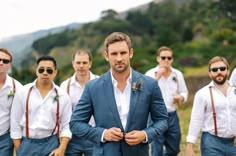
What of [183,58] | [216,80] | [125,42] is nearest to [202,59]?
[183,58]

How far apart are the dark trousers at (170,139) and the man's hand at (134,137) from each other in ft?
12.6

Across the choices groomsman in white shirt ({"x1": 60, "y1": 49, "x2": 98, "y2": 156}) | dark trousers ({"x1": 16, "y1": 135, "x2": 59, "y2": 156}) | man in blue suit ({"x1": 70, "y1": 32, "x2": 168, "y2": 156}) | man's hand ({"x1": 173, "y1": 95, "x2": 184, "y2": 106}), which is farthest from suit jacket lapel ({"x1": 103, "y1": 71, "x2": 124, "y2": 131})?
man's hand ({"x1": 173, "y1": 95, "x2": 184, "y2": 106})

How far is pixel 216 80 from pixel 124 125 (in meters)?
2.02

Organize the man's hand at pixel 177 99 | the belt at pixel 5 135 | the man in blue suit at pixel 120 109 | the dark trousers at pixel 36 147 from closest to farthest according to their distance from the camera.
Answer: the man in blue suit at pixel 120 109
the dark trousers at pixel 36 147
the belt at pixel 5 135
the man's hand at pixel 177 99

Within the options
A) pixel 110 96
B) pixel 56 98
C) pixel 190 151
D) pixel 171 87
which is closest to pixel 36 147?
pixel 56 98

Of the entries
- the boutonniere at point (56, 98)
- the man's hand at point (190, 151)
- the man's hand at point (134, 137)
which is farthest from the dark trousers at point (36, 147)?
the man's hand at point (190, 151)

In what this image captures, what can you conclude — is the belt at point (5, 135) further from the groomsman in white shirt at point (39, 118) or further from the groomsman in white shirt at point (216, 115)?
the groomsman in white shirt at point (216, 115)

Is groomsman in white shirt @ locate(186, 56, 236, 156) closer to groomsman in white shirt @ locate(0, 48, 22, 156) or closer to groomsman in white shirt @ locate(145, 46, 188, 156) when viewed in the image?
groomsman in white shirt @ locate(145, 46, 188, 156)

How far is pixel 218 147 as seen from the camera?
17.6 ft

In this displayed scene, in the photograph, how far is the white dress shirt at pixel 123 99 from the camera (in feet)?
13.0

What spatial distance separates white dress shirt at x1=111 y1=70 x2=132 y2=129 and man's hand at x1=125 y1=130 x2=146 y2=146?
0.16m

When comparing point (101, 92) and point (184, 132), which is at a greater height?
point (101, 92)

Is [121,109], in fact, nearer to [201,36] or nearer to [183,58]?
[183,58]

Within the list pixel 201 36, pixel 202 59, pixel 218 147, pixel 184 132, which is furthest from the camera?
pixel 201 36
